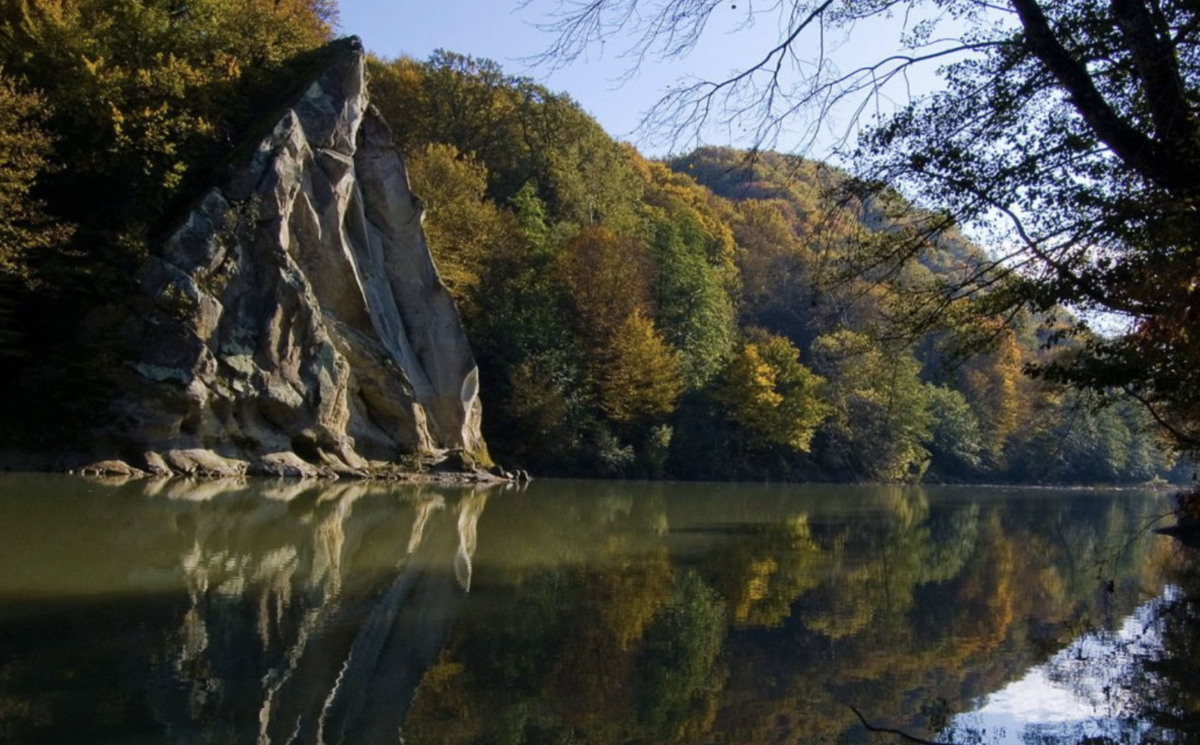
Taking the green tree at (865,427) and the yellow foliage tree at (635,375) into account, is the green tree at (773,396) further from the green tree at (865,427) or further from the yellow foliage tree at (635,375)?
the yellow foliage tree at (635,375)

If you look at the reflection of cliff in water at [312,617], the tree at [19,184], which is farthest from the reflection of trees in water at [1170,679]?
the tree at [19,184]

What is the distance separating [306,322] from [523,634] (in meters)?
23.1

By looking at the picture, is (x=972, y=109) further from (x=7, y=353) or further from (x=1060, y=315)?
(x=7, y=353)

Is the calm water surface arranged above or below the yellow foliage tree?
below

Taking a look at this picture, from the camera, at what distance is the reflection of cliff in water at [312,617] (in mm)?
6012

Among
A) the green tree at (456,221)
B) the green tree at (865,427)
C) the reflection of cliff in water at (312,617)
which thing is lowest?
the reflection of cliff in water at (312,617)

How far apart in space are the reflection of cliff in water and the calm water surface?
32mm

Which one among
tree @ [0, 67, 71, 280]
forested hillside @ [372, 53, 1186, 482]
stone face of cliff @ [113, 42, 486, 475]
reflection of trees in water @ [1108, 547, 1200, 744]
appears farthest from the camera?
forested hillside @ [372, 53, 1186, 482]

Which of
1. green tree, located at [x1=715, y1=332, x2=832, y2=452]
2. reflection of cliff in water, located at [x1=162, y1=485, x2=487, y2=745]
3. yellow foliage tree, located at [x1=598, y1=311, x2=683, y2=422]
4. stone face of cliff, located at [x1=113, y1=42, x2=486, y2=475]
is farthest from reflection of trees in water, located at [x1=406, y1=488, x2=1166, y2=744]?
green tree, located at [x1=715, y1=332, x2=832, y2=452]

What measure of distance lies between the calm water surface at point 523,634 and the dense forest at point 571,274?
95.1 inches

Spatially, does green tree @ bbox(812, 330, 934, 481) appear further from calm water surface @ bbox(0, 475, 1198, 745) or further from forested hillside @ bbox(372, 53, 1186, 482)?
calm water surface @ bbox(0, 475, 1198, 745)

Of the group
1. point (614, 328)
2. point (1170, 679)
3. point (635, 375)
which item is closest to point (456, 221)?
point (614, 328)

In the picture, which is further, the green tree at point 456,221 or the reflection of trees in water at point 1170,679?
the green tree at point 456,221

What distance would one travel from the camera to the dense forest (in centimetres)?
956
